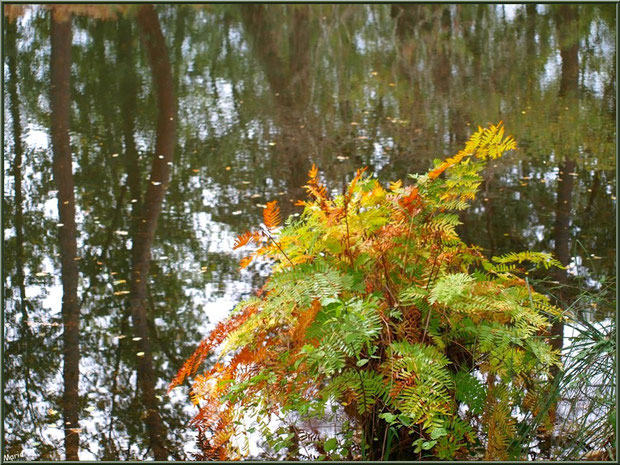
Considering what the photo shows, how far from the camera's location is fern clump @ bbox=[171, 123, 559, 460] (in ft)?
9.96

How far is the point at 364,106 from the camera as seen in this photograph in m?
11.5

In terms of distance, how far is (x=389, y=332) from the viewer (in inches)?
126

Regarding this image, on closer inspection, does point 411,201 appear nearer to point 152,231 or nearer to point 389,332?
point 389,332

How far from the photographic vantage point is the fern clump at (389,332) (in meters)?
3.04

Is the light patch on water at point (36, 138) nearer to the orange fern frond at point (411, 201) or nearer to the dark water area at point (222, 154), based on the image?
the dark water area at point (222, 154)

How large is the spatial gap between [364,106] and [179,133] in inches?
116

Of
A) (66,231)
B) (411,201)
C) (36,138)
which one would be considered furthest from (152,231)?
(411,201)

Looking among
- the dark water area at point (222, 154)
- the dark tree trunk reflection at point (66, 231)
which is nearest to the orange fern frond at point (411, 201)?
the dark water area at point (222, 154)

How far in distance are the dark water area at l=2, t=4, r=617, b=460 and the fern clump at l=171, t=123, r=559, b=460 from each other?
38.5 inches

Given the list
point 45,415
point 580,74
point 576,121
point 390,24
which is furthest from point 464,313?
point 390,24

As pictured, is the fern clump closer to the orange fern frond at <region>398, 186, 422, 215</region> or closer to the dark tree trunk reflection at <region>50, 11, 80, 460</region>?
the orange fern frond at <region>398, 186, 422, 215</region>

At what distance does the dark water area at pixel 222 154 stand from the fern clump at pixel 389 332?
98cm

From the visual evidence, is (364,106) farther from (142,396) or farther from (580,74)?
(142,396)

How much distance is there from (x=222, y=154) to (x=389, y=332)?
6650mm
